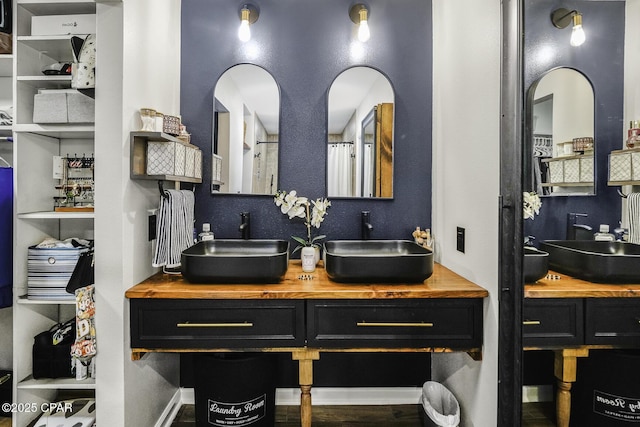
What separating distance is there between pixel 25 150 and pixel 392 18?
7.78 ft

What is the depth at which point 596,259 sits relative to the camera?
0.94 m

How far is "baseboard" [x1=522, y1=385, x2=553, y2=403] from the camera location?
114cm

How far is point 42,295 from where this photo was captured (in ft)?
6.35

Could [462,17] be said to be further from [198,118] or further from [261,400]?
[261,400]

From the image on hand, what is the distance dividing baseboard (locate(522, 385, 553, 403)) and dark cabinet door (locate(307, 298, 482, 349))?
37 centimetres

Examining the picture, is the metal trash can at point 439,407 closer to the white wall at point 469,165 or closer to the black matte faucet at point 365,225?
the white wall at point 469,165

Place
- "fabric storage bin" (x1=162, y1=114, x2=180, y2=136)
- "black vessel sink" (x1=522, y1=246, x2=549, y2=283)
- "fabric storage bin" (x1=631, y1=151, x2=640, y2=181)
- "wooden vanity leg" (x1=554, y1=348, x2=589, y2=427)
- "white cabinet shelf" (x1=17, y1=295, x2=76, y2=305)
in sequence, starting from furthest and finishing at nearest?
"white cabinet shelf" (x1=17, y1=295, x2=76, y2=305) < "fabric storage bin" (x1=162, y1=114, x2=180, y2=136) < "black vessel sink" (x1=522, y1=246, x2=549, y2=283) < "wooden vanity leg" (x1=554, y1=348, x2=589, y2=427) < "fabric storage bin" (x1=631, y1=151, x2=640, y2=181)

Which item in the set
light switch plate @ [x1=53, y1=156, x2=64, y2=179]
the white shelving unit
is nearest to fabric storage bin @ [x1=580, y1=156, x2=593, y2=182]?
the white shelving unit

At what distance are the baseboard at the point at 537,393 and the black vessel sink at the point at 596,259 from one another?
387 mm

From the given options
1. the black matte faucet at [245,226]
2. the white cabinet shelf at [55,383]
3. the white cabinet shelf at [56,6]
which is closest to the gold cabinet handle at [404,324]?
Answer: the black matte faucet at [245,226]

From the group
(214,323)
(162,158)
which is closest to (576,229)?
(214,323)

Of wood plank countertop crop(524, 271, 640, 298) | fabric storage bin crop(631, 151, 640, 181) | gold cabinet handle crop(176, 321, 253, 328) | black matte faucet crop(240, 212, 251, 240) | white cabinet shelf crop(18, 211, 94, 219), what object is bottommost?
gold cabinet handle crop(176, 321, 253, 328)

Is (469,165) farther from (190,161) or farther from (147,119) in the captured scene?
(147,119)

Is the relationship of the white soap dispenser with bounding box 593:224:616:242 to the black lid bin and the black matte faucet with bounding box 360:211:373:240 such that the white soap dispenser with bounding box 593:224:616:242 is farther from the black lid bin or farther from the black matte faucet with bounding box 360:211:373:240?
the black lid bin
